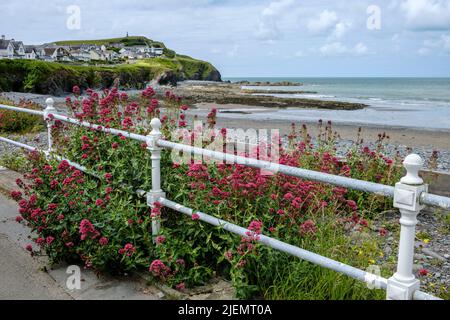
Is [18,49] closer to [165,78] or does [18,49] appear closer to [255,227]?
[165,78]

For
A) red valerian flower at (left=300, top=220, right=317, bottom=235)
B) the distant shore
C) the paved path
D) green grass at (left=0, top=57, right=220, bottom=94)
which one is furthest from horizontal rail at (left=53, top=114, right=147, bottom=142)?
green grass at (left=0, top=57, right=220, bottom=94)

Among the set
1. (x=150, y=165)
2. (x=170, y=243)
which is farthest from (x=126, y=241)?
(x=150, y=165)

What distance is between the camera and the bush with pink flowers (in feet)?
11.2

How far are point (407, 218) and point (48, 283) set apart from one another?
9.62 feet

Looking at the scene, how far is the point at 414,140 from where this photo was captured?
58.0 ft

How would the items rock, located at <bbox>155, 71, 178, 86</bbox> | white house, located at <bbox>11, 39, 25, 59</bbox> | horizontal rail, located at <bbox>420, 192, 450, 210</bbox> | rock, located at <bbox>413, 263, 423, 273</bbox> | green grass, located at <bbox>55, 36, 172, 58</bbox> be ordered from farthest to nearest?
green grass, located at <bbox>55, 36, 172, 58</bbox> < white house, located at <bbox>11, 39, 25, 59</bbox> < rock, located at <bbox>155, 71, 178, 86</bbox> < rock, located at <bbox>413, 263, 423, 273</bbox> < horizontal rail, located at <bbox>420, 192, 450, 210</bbox>

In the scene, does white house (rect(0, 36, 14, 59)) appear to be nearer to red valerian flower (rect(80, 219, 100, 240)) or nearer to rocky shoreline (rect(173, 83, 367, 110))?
rocky shoreline (rect(173, 83, 367, 110))

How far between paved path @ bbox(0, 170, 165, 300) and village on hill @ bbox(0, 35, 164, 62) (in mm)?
89311

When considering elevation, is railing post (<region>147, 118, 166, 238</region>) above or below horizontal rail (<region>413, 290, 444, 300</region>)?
above

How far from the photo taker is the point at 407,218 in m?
2.43

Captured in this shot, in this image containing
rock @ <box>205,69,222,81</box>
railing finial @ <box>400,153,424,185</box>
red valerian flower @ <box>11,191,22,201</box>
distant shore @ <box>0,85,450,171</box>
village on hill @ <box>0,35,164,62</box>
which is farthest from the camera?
rock @ <box>205,69,222,81</box>

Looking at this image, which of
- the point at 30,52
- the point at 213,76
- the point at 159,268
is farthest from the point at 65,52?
the point at 159,268

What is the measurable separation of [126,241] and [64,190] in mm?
802

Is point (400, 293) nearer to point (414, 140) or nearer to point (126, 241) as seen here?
point (126, 241)
